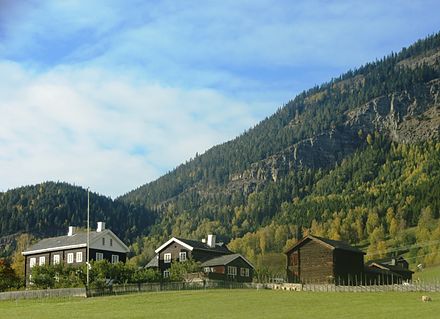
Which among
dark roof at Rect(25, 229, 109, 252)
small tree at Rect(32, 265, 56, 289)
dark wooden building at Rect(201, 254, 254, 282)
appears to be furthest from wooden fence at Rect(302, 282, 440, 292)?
dark roof at Rect(25, 229, 109, 252)

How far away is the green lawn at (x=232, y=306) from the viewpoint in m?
53.0

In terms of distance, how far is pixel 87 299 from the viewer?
71.2 meters

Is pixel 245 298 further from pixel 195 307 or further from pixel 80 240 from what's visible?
pixel 80 240

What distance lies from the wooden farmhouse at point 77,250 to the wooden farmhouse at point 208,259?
6.46 meters

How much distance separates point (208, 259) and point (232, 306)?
4736cm

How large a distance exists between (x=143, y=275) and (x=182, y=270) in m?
14.5

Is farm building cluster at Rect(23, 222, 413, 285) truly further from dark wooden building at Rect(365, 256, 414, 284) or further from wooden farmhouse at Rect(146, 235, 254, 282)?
dark wooden building at Rect(365, 256, 414, 284)

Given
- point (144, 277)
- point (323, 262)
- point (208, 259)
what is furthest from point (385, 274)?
point (144, 277)

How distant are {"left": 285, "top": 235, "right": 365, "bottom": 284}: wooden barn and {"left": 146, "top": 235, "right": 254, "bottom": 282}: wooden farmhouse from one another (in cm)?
669

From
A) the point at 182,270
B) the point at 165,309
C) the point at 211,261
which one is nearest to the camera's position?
the point at 165,309

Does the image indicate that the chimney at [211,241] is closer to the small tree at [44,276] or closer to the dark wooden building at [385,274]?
the dark wooden building at [385,274]

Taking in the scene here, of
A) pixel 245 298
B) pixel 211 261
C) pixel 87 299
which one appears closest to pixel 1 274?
pixel 87 299

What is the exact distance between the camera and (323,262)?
333 ft

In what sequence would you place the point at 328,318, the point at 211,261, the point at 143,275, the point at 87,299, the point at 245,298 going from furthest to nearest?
the point at 211,261 → the point at 143,275 → the point at 87,299 → the point at 245,298 → the point at 328,318
